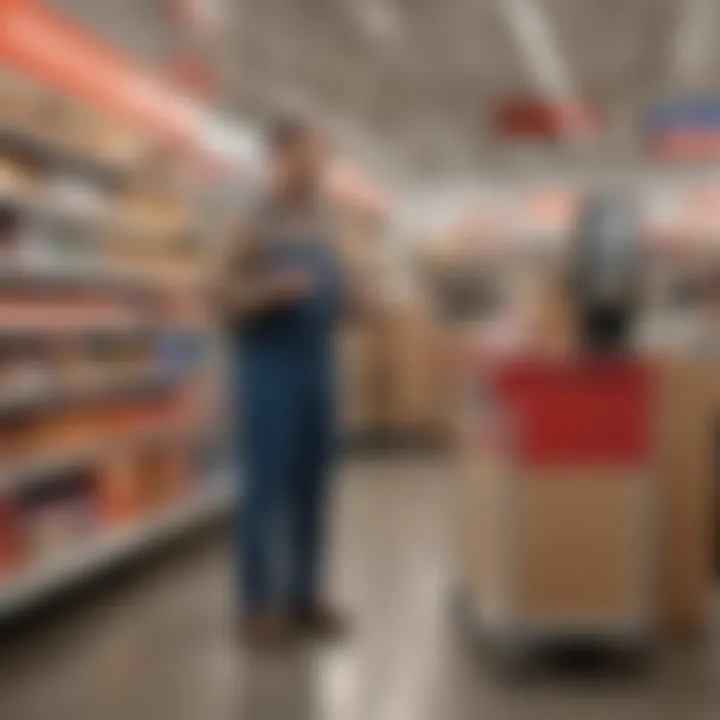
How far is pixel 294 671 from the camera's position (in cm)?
513

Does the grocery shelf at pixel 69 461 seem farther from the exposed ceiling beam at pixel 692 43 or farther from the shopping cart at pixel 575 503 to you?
A: the exposed ceiling beam at pixel 692 43

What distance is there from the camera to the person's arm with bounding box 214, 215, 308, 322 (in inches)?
214

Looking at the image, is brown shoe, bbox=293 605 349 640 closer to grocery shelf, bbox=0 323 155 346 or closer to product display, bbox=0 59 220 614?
product display, bbox=0 59 220 614

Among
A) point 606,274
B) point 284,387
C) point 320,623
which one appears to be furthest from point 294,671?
point 606,274

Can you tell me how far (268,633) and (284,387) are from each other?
912 mm

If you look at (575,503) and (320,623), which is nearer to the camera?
(575,503)

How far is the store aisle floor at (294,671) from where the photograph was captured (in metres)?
4.58

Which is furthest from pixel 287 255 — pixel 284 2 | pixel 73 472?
pixel 284 2

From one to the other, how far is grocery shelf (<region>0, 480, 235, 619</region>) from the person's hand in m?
1.56

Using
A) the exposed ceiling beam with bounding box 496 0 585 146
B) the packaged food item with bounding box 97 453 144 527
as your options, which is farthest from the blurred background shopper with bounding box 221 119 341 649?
the exposed ceiling beam with bounding box 496 0 585 146

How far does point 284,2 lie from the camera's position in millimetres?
10055

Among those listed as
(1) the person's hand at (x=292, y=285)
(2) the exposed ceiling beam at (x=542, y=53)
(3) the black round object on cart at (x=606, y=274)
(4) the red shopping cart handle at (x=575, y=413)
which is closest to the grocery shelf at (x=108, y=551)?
(1) the person's hand at (x=292, y=285)

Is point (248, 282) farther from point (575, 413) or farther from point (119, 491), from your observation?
point (119, 491)

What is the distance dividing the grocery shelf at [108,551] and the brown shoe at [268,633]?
0.93 m
